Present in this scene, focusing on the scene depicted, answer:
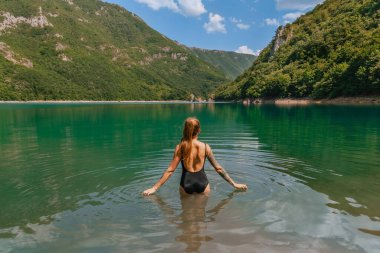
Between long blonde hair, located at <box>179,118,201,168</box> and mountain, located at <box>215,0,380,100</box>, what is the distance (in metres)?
86.8

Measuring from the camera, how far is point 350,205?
9625 mm

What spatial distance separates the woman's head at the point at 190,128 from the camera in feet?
28.1

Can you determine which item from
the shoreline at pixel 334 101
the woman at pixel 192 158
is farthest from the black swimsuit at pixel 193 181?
the shoreline at pixel 334 101

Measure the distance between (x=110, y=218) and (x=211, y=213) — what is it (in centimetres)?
258

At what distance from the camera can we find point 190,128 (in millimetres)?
8703

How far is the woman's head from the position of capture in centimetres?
858

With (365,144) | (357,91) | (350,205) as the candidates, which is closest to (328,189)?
(350,205)

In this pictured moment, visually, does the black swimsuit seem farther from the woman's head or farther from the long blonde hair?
the woman's head

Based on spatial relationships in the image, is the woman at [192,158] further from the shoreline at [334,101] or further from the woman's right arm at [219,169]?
the shoreline at [334,101]

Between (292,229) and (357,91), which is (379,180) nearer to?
(292,229)

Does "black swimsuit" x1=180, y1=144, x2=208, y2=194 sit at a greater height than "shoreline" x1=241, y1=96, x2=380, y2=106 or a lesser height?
lesser

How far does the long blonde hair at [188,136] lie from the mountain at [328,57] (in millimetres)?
86769

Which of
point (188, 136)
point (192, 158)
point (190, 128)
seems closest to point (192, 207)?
point (192, 158)

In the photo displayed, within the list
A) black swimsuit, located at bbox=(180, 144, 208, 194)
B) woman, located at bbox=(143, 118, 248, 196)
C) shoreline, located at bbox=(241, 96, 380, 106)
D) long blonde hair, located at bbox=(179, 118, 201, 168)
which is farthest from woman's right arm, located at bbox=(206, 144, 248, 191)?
shoreline, located at bbox=(241, 96, 380, 106)
